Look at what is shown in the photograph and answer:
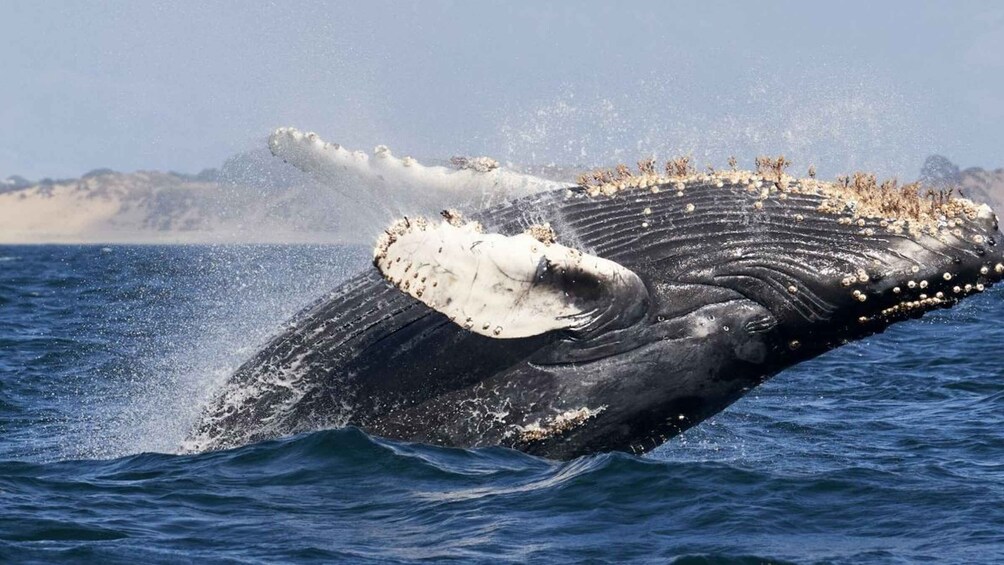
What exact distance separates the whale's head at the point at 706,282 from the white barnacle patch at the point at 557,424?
1cm

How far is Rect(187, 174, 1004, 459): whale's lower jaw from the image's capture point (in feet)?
30.9

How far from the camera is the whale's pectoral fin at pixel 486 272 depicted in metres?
8.66

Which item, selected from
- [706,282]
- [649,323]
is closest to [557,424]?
[649,323]

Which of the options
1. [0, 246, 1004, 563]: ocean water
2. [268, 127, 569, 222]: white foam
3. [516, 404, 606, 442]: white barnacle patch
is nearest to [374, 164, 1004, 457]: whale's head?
[516, 404, 606, 442]: white barnacle patch

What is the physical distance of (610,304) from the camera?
9422mm

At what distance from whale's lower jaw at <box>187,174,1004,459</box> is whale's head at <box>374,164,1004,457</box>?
1cm

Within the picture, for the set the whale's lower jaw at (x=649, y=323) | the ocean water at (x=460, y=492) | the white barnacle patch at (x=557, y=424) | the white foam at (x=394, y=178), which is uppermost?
the white foam at (x=394, y=178)

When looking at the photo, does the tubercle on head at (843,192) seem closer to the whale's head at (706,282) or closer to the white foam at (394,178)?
the whale's head at (706,282)

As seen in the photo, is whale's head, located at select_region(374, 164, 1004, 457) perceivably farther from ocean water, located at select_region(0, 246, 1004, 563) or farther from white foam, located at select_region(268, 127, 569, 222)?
white foam, located at select_region(268, 127, 569, 222)

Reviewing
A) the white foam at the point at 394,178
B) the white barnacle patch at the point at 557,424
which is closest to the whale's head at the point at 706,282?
the white barnacle patch at the point at 557,424

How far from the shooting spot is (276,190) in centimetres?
1434

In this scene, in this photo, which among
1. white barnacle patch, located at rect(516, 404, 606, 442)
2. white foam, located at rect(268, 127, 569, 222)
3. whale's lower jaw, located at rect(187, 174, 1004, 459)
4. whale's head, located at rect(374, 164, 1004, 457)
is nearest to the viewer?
whale's head, located at rect(374, 164, 1004, 457)

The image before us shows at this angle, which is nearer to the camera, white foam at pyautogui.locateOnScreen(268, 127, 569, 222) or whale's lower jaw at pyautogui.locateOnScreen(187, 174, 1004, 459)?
whale's lower jaw at pyautogui.locateOnScreen(187, 174, 1004, 459)

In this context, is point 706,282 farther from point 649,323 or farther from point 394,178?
point 394,178
